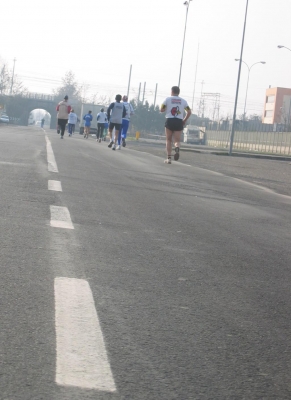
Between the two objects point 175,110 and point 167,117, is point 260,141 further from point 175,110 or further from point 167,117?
point 167,117

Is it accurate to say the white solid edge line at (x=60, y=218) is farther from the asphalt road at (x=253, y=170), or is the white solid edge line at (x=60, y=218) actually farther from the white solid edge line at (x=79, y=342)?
the asphalt road at (x=253, y=170)

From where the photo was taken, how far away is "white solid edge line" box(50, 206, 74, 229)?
6306mm

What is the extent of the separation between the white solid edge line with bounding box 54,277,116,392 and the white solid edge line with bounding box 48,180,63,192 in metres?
4.93

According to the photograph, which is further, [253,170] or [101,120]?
[101,120]

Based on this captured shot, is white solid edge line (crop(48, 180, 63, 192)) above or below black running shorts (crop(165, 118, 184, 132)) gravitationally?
below

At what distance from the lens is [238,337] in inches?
138

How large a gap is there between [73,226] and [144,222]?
3.25 ft

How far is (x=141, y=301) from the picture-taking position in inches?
157

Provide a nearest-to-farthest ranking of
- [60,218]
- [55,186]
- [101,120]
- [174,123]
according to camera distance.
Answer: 1. [60,218]
2. [55,186]
3. [174,123]
4. [101,120]

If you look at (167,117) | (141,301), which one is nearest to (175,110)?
(167,117)

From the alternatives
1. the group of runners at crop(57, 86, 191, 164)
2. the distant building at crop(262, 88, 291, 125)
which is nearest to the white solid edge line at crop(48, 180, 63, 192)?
the group of runners at crop(57, 86, 191, 164)

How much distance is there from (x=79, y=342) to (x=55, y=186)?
250 inches

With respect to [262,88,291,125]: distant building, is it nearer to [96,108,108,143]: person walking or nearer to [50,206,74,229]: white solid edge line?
[96,108,108,143]: person walking


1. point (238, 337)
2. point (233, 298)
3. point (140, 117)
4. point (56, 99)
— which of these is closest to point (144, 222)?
point (233, 298)
